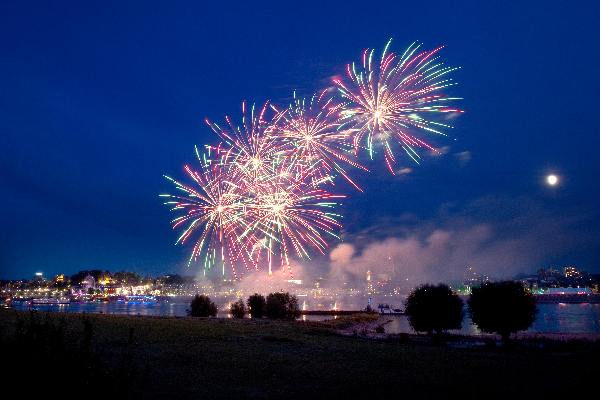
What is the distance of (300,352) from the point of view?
21844mm

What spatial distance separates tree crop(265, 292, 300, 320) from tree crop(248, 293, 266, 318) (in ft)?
2.33

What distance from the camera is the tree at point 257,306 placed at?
57.6 m

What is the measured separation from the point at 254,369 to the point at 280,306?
40841 millimetres

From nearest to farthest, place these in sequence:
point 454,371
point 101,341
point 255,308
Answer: point 454,371 → point 101,341 → point 255,308

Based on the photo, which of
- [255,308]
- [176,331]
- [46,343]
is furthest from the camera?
[255,308]

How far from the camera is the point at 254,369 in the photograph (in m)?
16.7

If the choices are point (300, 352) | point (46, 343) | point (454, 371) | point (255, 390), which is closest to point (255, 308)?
point (300, 352)

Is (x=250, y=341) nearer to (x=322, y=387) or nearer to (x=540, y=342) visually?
(x=322, y=387)

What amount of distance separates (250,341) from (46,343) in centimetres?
1871

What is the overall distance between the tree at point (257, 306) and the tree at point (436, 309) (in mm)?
21943

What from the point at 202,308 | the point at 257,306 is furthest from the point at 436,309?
the point at 202,308

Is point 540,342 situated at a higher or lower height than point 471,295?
lower

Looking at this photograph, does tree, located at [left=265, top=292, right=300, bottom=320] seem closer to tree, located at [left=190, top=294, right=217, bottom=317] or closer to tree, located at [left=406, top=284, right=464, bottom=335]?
tree, located at [left=190, top=294, right=217, bottom=317]

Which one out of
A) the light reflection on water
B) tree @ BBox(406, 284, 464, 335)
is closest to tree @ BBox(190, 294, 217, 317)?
the light reflection on water
